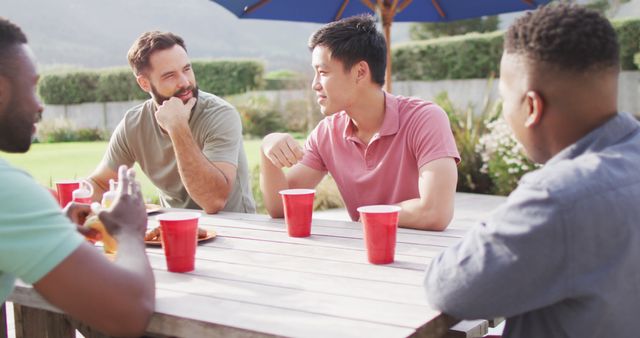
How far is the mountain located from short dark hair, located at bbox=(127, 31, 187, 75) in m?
16.4

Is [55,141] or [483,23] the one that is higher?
[483,23]

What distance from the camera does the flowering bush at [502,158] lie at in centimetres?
721

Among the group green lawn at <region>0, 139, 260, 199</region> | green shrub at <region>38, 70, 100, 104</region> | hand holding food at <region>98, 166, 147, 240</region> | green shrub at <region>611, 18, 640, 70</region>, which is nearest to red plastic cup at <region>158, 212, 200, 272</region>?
hand holding food at <region>98, 166, 147, 240</region>

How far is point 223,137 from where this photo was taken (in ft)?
10.1

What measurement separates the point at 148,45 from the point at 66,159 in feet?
34.5

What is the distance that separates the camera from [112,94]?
18375 millimetres

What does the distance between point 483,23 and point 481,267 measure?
23.2m

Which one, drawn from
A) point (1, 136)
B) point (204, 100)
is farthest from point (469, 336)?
point (204, 100)

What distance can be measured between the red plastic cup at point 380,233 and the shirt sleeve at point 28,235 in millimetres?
841

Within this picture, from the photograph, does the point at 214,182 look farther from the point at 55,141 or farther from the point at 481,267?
the point at 55,141

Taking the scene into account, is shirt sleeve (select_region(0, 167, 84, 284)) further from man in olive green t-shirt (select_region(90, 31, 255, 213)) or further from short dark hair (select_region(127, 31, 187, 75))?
short dark hair (select_region(127, 31, 187, 75))

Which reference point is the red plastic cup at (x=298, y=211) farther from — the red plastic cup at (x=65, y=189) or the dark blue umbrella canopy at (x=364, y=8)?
the dark blue umbrella canopy at (x=364, y=8)

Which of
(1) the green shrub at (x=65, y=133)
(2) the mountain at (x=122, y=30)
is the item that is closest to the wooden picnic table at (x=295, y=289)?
(1) the green shrub at (x=65, y=133)

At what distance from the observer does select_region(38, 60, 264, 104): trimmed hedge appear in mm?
18234
